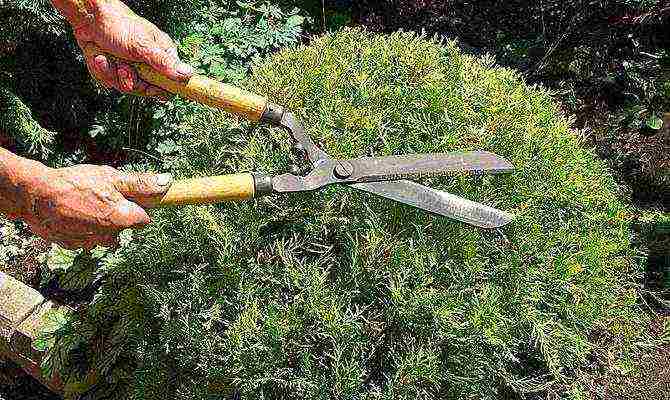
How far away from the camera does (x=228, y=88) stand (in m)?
1.77

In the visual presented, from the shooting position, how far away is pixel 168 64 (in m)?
1.72

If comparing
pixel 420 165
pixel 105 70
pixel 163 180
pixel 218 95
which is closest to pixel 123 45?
pixel 105 70

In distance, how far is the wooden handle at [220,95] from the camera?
175 cm

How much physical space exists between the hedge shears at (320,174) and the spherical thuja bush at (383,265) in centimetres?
8

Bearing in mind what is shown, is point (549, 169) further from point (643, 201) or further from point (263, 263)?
point (643, 201)

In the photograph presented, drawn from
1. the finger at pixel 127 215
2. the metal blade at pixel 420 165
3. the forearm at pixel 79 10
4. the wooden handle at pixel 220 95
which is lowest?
the metal blade at pixel 420 165

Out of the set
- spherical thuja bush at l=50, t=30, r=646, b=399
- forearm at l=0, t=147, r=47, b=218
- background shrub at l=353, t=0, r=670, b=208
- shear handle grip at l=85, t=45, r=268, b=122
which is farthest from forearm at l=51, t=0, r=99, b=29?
background shrub at l=353, t=0, r=670, b=208

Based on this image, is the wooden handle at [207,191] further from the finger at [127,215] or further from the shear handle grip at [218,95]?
the shear handle grip at [218,95]

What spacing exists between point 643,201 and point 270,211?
1645mm

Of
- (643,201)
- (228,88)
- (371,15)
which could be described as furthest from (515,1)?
(228,88)

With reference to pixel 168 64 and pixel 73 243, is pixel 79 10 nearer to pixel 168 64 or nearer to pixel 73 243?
pixel 168 64

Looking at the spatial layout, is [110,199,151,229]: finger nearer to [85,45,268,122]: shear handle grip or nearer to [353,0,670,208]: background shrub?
[85,45,268,122]: shear handle grip

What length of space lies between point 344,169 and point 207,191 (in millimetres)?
333

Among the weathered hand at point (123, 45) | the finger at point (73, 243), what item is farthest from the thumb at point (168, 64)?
the finger at point (73, 243)
